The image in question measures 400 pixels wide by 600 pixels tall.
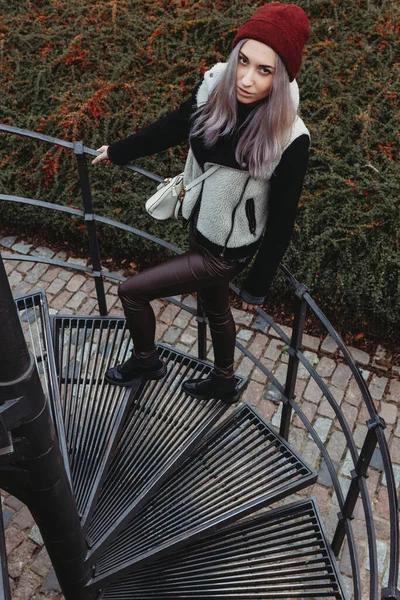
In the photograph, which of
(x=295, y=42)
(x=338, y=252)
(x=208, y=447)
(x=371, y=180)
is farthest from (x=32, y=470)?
(x=371, y=180)

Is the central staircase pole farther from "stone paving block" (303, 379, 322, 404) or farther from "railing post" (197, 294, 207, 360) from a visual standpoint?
"stone paving block" (303, 379, 322, 404)

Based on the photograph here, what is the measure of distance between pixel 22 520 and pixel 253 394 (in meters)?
1.98

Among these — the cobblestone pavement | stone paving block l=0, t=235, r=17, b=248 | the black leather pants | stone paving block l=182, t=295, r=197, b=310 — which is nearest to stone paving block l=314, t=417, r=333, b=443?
the cobblestone pavement

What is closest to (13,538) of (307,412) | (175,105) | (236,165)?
(307,412)

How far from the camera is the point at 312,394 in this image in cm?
512

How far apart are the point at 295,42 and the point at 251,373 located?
297cm

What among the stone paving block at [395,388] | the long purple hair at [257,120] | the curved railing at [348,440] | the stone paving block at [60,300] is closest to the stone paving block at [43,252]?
the stone paving block at [60,300]

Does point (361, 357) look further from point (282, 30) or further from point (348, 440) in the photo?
point (282, 30)

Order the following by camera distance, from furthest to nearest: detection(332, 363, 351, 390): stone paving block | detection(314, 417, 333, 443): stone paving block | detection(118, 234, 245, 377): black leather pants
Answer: detection(332, 363, 351, 390): stone paving block < detection(314, 417, 333, 443): stone paving block < detection(118, 234, 245, 377): black leather pants

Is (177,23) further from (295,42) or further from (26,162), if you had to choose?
(295,42)

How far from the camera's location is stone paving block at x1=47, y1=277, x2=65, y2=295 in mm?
5927

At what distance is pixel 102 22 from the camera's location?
6.97 meters

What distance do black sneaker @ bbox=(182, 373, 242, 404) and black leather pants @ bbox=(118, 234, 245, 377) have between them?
0.60ft

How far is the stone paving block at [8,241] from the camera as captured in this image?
6417 millimetres
